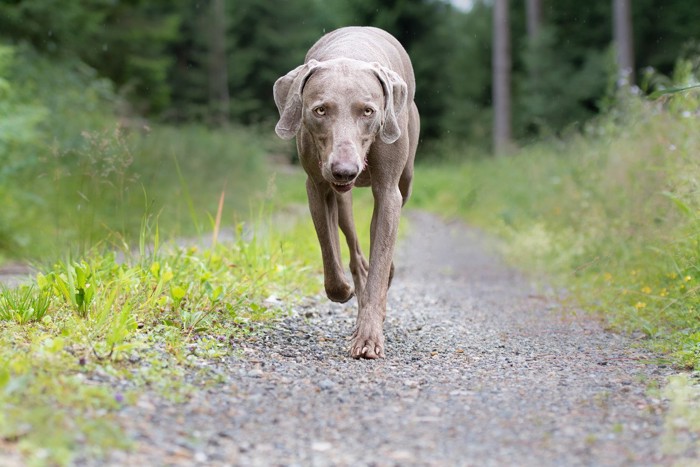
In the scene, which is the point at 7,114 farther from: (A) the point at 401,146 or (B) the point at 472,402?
(B) the point at 472,402

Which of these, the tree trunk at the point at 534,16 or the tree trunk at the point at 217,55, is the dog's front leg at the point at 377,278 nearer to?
the tree trunk at the point at 534,16

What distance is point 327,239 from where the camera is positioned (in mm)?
4957

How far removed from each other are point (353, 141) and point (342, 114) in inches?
6.8

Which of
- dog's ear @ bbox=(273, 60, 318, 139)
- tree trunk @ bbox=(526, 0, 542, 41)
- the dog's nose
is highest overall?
tree trunk @ bbox=(526, 0, 542, 41)

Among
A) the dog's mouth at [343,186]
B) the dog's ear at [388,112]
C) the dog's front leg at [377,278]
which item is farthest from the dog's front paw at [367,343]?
the dog's ear at [388,112]

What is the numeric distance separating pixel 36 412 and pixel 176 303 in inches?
72.9

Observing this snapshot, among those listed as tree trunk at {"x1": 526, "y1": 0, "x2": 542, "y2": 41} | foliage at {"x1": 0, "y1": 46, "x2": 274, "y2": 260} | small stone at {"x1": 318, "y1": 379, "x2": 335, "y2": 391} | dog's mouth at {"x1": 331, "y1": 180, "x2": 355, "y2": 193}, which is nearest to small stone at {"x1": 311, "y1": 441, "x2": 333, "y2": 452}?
small stone at {"x1": 318, "y1": 379, "x2": 335, "y2": 391}

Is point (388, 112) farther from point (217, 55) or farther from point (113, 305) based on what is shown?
point (217, 55)

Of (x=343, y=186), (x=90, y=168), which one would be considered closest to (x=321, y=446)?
(x=343, y=186)

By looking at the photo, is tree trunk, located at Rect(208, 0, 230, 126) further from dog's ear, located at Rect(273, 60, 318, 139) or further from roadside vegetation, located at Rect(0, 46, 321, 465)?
dog's ear, located at Rect(273, 60, 318, 139)

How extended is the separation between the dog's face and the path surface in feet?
3.19

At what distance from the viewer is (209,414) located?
3158 millimetres

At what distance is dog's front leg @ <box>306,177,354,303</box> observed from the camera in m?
4.95

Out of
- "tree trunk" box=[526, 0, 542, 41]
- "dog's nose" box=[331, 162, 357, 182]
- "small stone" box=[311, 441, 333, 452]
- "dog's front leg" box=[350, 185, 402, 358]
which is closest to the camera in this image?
"small stone" box=[311, 441, 333, 452]
